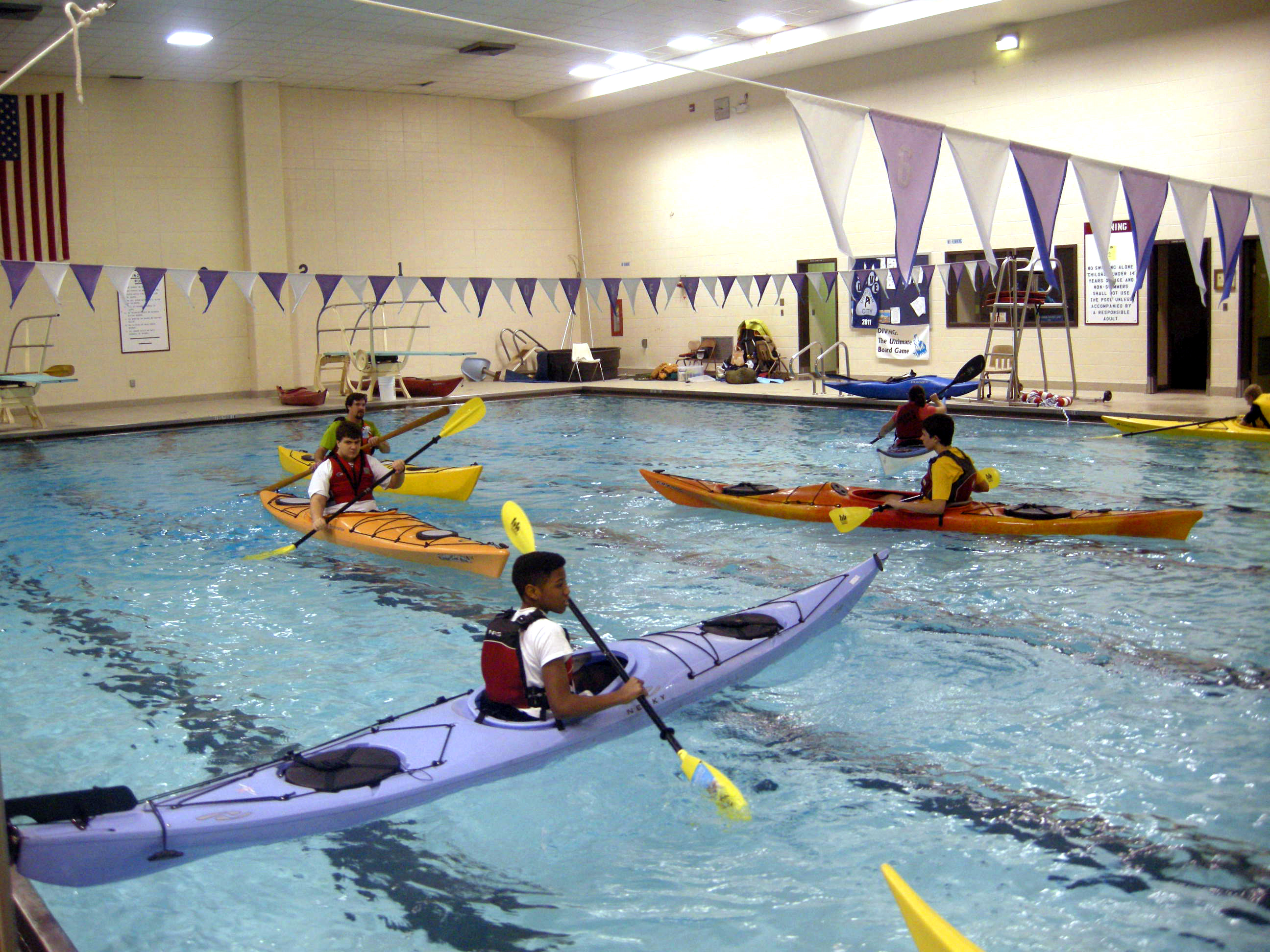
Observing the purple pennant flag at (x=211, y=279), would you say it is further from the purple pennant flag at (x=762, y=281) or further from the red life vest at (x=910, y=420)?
the red life vest at (x=910, y=420)

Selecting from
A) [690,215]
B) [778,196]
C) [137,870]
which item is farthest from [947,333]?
[137,870]

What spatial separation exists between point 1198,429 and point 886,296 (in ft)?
22.7

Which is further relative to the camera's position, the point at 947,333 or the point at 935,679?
the point at 947,333

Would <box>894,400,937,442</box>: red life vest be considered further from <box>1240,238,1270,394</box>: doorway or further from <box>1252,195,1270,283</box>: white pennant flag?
<box>1240,238,1270,394</box>: doorway

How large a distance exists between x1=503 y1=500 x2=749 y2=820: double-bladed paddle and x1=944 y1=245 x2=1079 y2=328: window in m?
9.92

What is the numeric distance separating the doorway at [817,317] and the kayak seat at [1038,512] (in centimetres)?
1019

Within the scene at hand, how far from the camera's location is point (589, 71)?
58.3 ft

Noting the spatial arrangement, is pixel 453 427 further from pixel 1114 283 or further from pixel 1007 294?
pixel 1114 283

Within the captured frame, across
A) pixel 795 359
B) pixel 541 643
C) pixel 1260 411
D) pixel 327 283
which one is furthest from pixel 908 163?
pixel 795 359

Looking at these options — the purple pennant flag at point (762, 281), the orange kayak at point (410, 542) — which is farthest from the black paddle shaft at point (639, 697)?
the purple pennant flag at point (762, 281)

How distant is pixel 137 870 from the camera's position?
3043 mm

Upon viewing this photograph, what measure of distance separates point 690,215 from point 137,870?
17.5 meters

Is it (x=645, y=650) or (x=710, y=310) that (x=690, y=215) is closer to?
(x=710, y=310)

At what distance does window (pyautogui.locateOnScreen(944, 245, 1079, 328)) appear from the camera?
13578 mm
